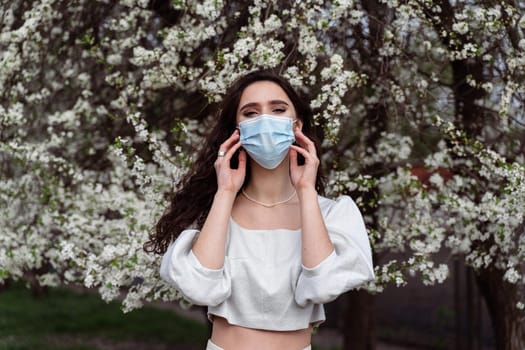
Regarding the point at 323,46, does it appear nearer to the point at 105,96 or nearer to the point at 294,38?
the point at 294,38

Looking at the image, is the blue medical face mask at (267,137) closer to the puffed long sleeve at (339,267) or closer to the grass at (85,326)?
the puffed long sleeve at (339,267)

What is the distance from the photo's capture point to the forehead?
2678 mm

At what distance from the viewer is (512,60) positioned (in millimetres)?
3908

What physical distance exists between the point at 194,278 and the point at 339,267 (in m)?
0.48

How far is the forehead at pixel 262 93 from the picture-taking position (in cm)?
268

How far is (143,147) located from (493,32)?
90.8 inches

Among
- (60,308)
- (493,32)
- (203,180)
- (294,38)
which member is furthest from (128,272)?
(60,308)

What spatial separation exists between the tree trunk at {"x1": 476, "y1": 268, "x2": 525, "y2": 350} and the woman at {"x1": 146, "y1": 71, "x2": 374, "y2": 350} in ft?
7.40

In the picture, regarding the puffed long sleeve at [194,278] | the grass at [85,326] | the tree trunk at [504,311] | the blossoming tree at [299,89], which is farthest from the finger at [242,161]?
the grass at [85,326]

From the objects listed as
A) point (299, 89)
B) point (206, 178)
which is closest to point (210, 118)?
point (299, 89)

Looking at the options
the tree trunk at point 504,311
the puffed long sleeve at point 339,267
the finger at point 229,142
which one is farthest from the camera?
the tree trunk at point 504,311

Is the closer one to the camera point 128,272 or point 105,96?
point 128,272

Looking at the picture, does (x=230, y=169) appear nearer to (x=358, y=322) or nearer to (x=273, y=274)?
(x=273, y=274)

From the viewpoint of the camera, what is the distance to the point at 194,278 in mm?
2467
